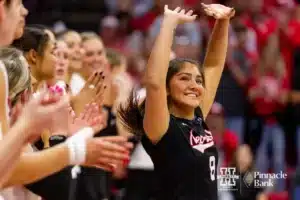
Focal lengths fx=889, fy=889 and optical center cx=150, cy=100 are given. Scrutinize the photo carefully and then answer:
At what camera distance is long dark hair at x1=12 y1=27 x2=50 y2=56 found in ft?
13.6

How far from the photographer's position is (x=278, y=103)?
6305 mm

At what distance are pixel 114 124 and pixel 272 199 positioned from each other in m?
0.96

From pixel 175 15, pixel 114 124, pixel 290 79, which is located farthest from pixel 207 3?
pixel 290 79

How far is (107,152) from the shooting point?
8.33 feet

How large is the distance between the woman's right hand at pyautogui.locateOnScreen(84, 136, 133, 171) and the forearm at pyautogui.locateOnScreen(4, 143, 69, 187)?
0.09 meters

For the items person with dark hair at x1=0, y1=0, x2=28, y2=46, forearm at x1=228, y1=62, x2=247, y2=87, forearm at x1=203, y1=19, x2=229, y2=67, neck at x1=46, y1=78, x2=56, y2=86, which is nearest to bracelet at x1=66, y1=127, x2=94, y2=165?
person with dark hair at x1=0, y1=0, x2=28, y2=46

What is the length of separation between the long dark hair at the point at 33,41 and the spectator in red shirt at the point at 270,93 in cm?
137

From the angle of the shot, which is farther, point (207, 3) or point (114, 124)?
point (114, 124)

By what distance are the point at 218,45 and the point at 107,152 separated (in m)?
1.38

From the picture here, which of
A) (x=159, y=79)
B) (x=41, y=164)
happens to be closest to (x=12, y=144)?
(x=41, y=164)

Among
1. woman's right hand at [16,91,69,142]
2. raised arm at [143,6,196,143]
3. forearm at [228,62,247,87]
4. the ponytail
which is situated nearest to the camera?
woman's right hand at [16,91,69,142]

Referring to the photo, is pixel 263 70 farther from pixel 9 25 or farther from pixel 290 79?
pixel 9 25

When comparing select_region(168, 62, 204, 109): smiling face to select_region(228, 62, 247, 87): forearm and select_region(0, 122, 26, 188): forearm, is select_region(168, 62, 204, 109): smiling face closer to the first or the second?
select_region(228, 62, 247, 87): forearm

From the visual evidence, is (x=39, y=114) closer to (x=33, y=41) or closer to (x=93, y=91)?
(x=93, y=91)
